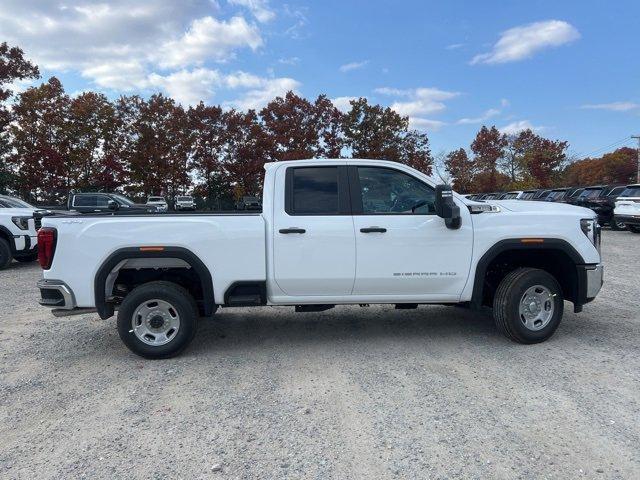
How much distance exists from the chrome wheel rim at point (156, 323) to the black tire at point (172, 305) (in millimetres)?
A: 40

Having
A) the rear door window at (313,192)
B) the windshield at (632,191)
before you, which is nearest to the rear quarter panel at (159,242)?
the rear door window at (313,192)

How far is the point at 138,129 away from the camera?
36469 millimetres

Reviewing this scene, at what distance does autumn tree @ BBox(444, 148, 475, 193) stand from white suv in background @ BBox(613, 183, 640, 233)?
33.3 m

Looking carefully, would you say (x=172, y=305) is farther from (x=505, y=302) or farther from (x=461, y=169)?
(x=461, y=169)

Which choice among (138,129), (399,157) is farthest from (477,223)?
(138,129)

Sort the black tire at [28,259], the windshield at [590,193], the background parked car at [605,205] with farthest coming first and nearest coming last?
the windshield at [590,193] < the background parked car at [605,205] < the black tire at [28,259]

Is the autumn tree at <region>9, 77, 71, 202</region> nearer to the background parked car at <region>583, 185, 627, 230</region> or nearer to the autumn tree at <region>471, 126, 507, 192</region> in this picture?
the background parked car at <region>583, 185, 627, 230</region>

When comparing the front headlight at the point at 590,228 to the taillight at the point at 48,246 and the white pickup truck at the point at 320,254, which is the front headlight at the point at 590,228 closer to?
the white pickup truck at the point at 320,254

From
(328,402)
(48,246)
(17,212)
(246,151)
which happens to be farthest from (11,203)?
(246,151)

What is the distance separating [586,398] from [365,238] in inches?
90.7

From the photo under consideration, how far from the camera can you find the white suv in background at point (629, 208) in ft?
54.4

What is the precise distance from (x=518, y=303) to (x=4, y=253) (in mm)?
11026

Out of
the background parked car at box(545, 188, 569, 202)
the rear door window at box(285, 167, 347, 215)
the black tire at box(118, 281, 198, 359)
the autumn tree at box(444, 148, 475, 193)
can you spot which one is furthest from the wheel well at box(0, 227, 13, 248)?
the autumn tree at box(444, 148, 475, 193)

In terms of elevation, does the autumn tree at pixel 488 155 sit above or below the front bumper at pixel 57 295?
above
